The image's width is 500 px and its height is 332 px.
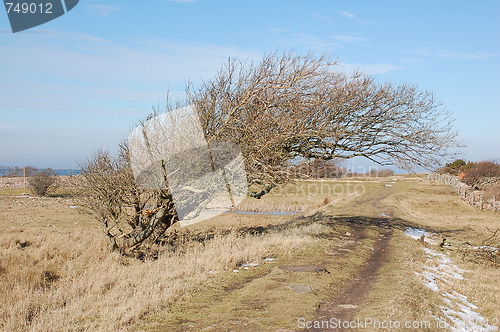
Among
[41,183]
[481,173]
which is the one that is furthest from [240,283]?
[481,173]

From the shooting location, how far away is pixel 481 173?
4531cm

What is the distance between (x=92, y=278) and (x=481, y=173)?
45.4 metres

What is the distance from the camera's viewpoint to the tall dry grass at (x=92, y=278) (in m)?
7.33

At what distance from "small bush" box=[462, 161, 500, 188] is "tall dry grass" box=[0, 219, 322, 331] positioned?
3509 centimetres

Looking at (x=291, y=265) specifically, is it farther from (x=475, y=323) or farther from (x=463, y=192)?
(x=463, y=192)

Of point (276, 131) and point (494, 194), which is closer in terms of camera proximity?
point (276, 131)

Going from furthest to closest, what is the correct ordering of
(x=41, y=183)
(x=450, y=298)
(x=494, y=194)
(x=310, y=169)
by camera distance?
(x=41, y=183)
(x=494, y=194)
(x=310, y=169)
(x=450, y=298)

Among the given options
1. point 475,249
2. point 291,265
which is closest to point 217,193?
point 291,265

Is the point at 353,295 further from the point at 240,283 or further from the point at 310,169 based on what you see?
the point at 310,169

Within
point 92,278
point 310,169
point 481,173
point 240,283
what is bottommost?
point 481,173

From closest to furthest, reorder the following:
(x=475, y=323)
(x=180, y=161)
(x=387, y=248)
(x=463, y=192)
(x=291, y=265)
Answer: (x=475, y=323) → (x=291, y=265) → (x=180, y=161) → (x=387, y=248) → (x=463, y=192)

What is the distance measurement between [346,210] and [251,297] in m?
20.2

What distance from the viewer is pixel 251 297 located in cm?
798

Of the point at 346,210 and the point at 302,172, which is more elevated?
the point at 302,172
